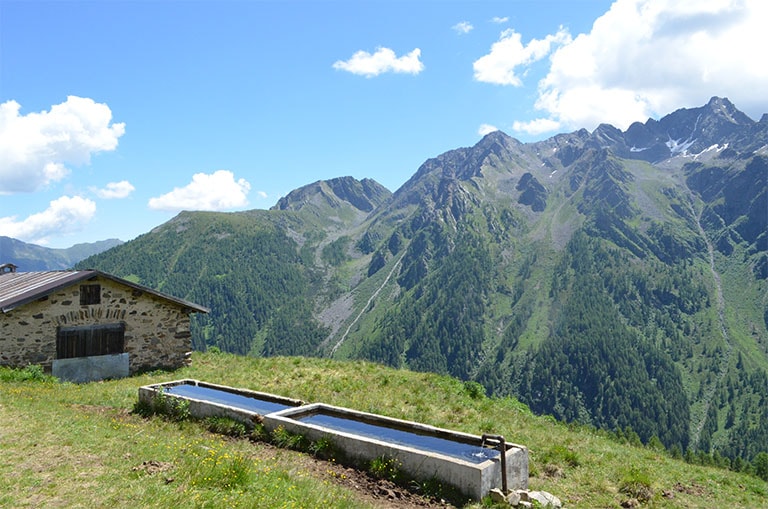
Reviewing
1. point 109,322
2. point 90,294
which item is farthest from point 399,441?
point 90,294

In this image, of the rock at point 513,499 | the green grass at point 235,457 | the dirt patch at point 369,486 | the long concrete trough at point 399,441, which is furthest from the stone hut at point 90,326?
the rock at point 513,499

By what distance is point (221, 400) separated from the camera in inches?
666

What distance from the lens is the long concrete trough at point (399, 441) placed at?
1011 centimetres

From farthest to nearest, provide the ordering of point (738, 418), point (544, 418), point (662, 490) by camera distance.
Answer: point (738, 418)
point (544, 418)
point (662, 490)

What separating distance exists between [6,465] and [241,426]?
5394mm

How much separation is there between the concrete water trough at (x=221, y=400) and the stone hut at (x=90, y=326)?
24.5 ft

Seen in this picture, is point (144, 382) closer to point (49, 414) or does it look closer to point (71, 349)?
point (71, 349)

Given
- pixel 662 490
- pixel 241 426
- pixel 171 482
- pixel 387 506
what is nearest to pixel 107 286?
pixel 241 426

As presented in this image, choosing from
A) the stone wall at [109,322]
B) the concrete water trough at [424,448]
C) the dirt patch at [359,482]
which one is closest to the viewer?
the dirt patch at [359,482]

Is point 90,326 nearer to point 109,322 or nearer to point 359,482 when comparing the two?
point 109,322

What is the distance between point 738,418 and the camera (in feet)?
637

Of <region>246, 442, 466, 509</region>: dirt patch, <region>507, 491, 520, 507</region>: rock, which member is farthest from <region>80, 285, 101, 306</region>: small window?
<region>507, 491, 520, 507</region>: rock

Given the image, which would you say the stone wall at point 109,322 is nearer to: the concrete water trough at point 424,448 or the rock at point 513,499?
the concrete water trough at point 424,448

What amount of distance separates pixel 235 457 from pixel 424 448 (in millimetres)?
4626
